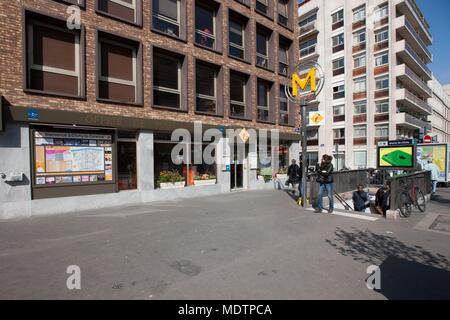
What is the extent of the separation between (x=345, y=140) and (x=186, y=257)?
1320 inches

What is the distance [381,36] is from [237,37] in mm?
25786

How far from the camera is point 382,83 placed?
29.9 metres

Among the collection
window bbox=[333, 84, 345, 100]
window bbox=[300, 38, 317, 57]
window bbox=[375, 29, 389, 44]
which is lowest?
window bbox=[333, 84, 345, 100]

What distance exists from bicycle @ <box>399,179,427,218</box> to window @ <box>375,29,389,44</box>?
1154 inches

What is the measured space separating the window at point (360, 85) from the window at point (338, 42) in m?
5.39

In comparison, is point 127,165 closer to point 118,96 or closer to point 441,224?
point 118,96

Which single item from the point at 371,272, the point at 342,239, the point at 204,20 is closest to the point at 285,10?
the point at 204,20

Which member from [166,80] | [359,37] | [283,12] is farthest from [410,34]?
[166,80]

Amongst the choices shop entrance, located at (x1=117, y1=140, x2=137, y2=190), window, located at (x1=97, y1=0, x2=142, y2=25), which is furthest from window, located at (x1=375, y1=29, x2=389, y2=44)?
shop entrance, located at (x1=117, y1=140, x2=137, y2=190)

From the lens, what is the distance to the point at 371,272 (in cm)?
373

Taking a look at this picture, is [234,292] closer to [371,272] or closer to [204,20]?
[371,272]

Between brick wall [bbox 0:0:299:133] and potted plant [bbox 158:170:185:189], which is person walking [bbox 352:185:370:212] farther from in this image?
potted plant [bbox 158:170:185:189]

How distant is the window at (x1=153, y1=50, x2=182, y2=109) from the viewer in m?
10.8

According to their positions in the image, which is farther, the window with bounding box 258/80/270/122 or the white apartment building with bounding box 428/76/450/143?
the white apartment building with bounding box 428/76/450/143
